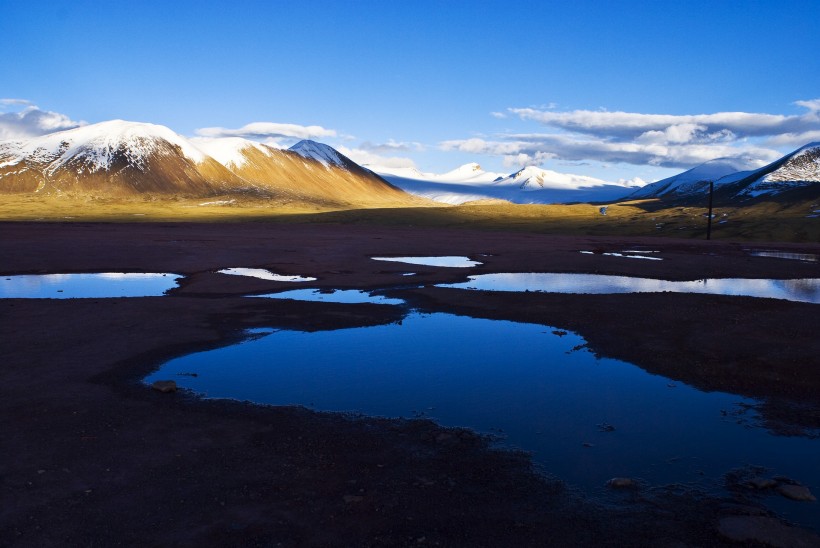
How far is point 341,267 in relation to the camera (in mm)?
43281

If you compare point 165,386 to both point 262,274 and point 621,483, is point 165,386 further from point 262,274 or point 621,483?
point 262,274

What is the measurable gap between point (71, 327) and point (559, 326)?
17.1 m

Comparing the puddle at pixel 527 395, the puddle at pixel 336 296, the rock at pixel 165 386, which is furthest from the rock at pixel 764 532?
the puddle at pixel 336 296

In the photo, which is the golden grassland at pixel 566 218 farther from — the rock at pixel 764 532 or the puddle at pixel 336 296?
the rock at pixel 764 532

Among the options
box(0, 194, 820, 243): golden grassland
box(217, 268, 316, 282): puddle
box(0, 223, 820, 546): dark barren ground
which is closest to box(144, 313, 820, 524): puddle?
box(0, 223, 820, 546): dark barren ground

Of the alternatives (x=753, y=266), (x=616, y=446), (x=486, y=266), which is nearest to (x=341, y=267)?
(x=486, y=266)

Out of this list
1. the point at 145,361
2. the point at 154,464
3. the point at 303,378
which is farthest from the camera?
the point at 145,361

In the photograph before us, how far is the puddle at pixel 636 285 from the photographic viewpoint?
32406 mm

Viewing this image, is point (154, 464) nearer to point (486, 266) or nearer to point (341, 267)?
point (341, 267)

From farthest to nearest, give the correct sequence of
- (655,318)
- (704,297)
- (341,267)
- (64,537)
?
1. (341,267)
2. (704,297)
3. (655,318)
4. (64,537)

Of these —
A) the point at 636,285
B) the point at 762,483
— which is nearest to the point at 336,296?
the point at 636,285

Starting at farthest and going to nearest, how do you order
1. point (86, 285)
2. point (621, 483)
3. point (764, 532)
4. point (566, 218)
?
point (566, 218)
point (86, 285)
point (621, 483)
point (764, 532)

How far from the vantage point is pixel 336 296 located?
1195 inches

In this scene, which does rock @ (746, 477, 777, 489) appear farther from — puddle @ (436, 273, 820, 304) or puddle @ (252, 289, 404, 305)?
puddle @ (436, 273, 820, 304)
